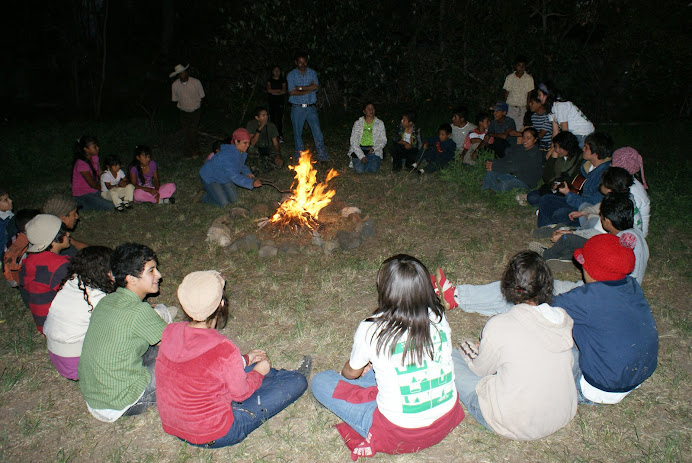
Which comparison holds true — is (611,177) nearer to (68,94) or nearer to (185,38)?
(185,38)

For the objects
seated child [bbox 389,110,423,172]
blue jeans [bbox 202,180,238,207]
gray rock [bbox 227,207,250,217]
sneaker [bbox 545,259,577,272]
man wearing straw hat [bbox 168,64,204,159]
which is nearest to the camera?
sneaker [bbox 545,259,577,272]

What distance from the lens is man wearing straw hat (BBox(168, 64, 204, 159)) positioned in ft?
34.1

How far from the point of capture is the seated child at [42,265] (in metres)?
3.95

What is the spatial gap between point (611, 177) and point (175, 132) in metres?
11.2

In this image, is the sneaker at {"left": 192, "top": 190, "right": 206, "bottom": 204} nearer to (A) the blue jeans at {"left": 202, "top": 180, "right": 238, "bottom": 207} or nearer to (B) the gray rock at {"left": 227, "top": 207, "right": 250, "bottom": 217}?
(A) the blue jeans at {"left": 202, "top": 180, "right": 238, "bottom": 207}

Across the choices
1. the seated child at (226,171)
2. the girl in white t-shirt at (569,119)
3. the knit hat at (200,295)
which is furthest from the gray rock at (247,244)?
the girl in white t-shirt at (569,119)

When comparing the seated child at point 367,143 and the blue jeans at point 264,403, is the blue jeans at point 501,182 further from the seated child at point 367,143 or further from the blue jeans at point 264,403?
the blue jeans at point 264,403

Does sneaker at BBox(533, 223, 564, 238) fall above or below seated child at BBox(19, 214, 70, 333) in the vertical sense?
below

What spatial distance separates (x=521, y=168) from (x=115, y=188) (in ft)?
23.5

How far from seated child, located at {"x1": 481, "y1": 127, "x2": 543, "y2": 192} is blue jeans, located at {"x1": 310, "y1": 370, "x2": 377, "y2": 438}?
548 centimetres

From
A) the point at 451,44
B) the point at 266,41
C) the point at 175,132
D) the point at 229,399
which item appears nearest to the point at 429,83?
the point at 451,44

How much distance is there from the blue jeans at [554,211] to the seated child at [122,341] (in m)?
5.37

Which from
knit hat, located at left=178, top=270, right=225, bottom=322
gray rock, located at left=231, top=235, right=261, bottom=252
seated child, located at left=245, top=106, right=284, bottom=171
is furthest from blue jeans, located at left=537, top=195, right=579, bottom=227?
seated child, located at left=245, top=106, right=284, bottom=171

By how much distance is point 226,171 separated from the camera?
25.1ft
